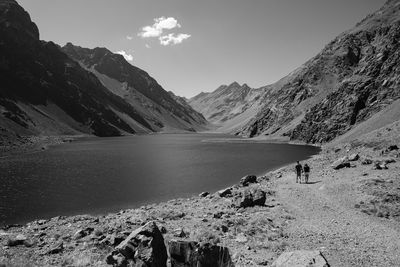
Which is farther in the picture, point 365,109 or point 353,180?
point 365,109

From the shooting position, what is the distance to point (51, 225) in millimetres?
29781

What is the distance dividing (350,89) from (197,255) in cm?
14614

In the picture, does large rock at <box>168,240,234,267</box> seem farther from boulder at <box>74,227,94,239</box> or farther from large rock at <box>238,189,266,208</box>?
large rock at <box>238,189,266,208</box>

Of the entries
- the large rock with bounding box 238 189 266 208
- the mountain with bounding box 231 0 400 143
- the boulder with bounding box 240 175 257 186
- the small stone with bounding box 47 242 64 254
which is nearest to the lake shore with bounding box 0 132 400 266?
the small stone with bounding box 47 242 64 254

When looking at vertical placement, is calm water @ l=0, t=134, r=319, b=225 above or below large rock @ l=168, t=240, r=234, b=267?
below

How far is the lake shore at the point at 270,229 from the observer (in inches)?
730

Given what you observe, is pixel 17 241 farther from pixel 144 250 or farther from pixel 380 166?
pixel 380 166

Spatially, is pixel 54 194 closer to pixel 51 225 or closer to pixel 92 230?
pixel 51 225

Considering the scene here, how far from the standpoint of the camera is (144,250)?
46.3ft

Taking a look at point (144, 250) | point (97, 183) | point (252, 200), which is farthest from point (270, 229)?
point (97, 183)

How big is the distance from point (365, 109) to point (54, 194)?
12060cm

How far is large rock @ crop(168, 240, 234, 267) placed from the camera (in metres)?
13.3

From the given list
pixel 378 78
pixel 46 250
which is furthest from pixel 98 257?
pixel 378 78

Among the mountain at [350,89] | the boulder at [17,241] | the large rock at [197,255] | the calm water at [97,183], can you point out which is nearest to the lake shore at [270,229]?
the boulder at [17,241]
